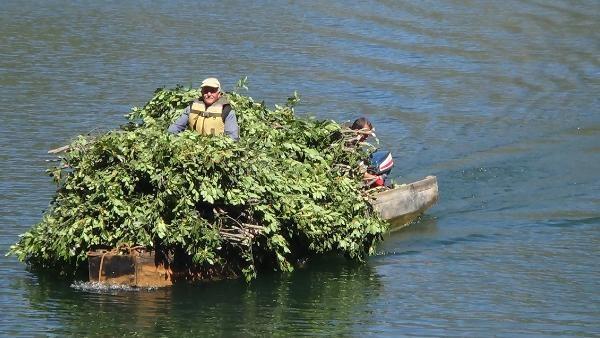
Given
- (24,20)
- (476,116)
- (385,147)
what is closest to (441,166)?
(385,147)

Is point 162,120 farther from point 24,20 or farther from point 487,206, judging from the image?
point 24,20

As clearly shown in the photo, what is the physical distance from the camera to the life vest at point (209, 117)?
15.6 metres

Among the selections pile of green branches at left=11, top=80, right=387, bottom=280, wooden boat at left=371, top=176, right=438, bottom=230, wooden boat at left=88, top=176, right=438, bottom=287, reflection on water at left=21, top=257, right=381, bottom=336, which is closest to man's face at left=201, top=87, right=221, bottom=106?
pile of green branches at left=11, top=80, right=387, bottom=280

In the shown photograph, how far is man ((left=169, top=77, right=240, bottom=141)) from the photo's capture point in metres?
15.6

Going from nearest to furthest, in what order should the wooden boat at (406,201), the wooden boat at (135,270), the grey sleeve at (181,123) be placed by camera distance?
the wooden boat at (135,270) → the grey sleeve at (181,123) → the wooden boat at (406,201)

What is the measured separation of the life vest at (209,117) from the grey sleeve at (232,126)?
5 cm

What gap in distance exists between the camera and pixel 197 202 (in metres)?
14.8

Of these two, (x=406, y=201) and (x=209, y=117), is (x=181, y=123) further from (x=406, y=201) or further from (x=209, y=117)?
(x=406, y=201)

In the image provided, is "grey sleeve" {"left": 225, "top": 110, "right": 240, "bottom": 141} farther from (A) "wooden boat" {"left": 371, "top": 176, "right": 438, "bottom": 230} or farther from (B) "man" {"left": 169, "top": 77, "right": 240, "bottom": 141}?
(A) "wooden boat" {"left": 371, "top": 176, "right": 438, "bottom": 230}

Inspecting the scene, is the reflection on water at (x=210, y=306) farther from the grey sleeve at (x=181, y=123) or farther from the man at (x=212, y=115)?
the grey sleeve at (x=181, y=123)

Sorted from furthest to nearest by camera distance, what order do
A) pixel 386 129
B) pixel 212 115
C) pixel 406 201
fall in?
pixel 386 129 < pixel 406 201 < pixel 212 115

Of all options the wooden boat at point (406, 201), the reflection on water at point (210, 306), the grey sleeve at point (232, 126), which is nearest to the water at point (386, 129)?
the reflection on water at point (210, 306)

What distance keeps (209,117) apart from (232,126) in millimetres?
286

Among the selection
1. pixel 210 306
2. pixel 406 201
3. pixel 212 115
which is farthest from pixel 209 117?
pixel 406 201
